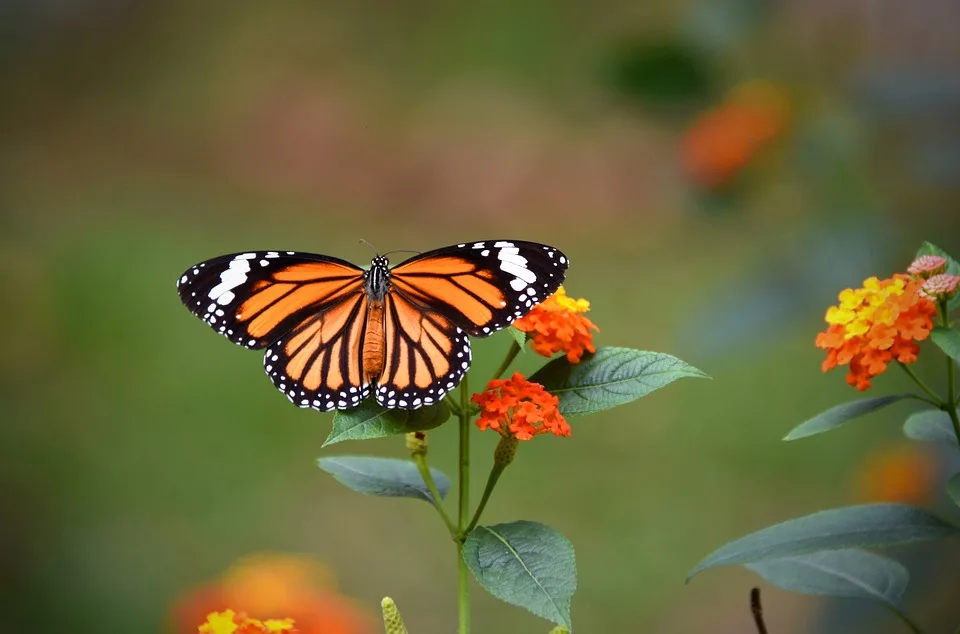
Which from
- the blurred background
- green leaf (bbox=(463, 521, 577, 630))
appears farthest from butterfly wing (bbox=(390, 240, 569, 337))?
the blurred background

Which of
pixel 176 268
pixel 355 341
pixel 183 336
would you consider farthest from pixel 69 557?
pixel 355 341

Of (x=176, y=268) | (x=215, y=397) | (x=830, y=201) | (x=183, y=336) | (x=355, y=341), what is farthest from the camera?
(x=176, y=268)

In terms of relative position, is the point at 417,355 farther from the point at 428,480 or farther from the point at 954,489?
the point at 954,489

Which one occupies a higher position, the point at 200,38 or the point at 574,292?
the point at 200,38

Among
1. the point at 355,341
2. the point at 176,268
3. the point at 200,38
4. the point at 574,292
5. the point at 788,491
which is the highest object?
the point at 200,38

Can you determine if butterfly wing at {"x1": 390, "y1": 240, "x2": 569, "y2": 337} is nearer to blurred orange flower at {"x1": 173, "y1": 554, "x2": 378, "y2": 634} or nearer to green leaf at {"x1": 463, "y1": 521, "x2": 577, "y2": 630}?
green leaf at {"x1": 463, "y1": 521, "x2": 577, "y2": 630}

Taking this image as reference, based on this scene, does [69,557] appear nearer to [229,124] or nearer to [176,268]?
[176,268]

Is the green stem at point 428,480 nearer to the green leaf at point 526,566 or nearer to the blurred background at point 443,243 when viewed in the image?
the green leaf at point 526,566
